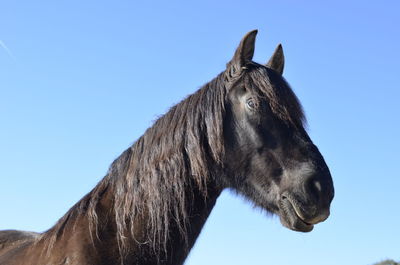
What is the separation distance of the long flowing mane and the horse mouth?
0.64 meters

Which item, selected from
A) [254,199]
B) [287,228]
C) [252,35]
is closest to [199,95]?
[252,35]

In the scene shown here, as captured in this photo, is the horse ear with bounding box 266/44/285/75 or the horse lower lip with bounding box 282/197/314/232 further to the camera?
the horse ear with bounding box 266/44/285/75

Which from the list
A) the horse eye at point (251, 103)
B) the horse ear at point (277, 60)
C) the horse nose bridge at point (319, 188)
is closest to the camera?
the horse nose bridge at point (319, 188)

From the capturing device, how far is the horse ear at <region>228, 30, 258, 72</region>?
472 centimetres

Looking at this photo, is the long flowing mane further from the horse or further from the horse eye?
the horse eye

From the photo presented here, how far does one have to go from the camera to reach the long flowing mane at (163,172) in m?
4.31

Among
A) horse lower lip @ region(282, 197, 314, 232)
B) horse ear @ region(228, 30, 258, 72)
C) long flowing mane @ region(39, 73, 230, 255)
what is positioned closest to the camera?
horse lower lip @ region(282, 197, 314, 232)

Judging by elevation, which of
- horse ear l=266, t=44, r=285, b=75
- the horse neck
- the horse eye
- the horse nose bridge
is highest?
horse ear l=266, t=44, r=285, b=75

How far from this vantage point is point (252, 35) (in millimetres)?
4723

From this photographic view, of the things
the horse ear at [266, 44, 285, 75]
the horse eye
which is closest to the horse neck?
the horse eye

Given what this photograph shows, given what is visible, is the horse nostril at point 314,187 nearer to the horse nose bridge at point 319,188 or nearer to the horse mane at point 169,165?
the horse nose bridge at point 319,188

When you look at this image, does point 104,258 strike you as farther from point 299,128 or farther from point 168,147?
point 299,128

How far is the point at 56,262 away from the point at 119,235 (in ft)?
1.71

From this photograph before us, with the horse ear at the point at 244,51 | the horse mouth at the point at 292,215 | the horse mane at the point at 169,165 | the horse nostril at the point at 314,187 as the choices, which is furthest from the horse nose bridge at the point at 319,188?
the horse ear at the point at 244,51
